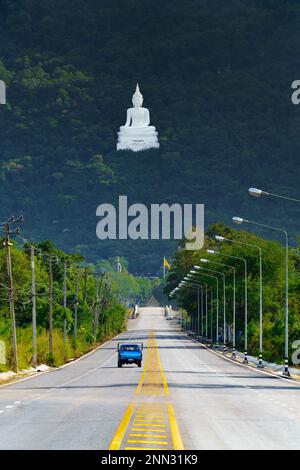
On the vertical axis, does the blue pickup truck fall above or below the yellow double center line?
above

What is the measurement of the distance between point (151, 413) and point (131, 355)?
171 feet

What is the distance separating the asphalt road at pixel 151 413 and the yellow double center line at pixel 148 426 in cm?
2

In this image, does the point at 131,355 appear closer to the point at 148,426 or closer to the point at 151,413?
the point at 151,413

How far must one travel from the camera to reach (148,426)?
28109 millimetres

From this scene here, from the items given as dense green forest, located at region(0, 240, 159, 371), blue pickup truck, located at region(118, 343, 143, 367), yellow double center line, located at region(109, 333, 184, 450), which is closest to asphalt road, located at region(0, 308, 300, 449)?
yellow double center line, located at region(109, 333, 184, 450)

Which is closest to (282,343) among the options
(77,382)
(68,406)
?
(77,382)

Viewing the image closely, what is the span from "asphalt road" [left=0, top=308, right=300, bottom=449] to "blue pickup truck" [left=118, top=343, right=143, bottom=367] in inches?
749

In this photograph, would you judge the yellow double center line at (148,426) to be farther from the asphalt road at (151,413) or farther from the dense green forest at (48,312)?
the dense green forest at (48,312)

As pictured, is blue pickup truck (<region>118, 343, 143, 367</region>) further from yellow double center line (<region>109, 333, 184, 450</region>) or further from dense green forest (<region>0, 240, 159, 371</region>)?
yellow double center line (<region>109, 333, 184, 450</region>)

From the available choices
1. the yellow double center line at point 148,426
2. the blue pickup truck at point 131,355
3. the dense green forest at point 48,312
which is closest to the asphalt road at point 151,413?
the yellow double center line at point 148,426

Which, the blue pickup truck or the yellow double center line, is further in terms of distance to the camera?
the blue pickup truck

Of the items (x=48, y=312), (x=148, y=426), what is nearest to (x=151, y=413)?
(x=148, y=426)

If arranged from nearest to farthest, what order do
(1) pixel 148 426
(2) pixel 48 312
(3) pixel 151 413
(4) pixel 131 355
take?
(1) pixel 148 426 → (3) pixel 151 413 → (4) pixel 131 355 → (2) pixel 48 312

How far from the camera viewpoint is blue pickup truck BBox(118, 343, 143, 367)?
84.8 meters
